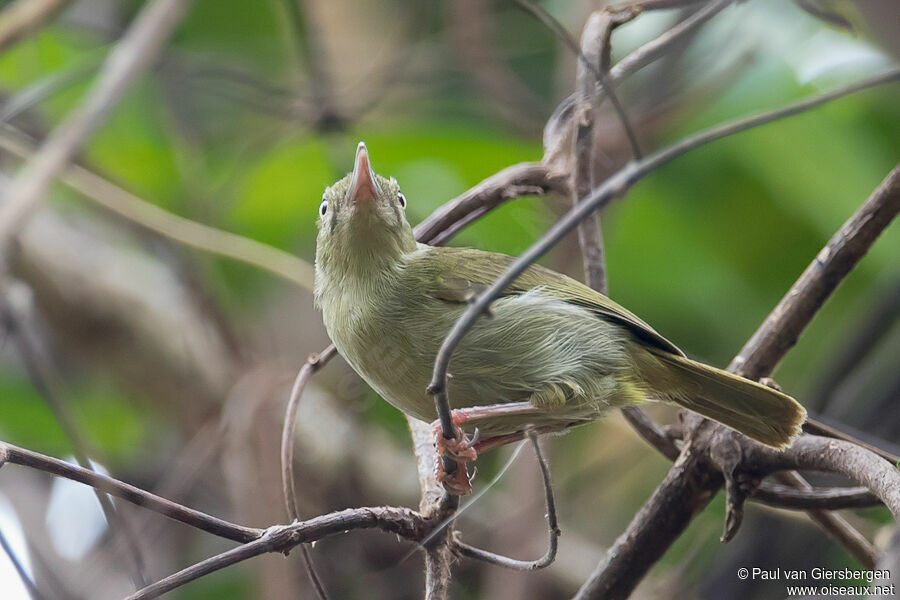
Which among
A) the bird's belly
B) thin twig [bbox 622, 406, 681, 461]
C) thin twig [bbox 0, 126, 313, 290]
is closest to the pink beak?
the bird's belly

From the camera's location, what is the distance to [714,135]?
134cm

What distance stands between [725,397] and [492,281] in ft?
2.25

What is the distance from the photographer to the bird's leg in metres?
1.90

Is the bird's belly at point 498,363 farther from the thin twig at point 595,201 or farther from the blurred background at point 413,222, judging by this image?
the blurred background at point 413,222

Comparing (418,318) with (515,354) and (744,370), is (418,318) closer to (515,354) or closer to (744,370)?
(515,354)

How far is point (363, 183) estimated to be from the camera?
2604mm

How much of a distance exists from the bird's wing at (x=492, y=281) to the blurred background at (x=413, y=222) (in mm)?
1040

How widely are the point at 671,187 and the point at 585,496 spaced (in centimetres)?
152

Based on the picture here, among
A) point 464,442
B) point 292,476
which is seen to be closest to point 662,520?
point 464,442

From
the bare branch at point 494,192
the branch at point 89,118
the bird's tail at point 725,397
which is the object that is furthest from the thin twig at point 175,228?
the bird's tail at point 725,397

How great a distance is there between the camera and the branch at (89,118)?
8.12ft

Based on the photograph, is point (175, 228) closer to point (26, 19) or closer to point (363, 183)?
point (26, 19)

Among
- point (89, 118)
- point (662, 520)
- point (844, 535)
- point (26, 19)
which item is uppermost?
point (26, 19)

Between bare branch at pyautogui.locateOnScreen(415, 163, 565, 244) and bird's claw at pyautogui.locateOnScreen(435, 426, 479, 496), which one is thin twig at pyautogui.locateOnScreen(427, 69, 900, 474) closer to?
bird's claw at pyautogui.locateOnScreen(435, 426, 479, 496)
